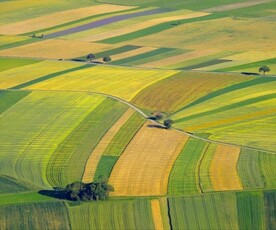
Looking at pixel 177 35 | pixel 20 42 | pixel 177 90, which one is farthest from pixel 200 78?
pixel 20 42

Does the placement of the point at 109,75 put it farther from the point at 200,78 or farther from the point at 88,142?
the point at 88,142

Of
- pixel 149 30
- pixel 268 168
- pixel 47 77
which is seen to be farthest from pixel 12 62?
pixel 268 168

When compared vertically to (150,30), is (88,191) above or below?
below

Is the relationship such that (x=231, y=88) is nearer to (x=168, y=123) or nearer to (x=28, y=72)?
(x=168, y=123)

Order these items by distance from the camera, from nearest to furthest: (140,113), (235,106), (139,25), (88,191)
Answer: (88,191)
(140,113)
(235,106)
(139,25)

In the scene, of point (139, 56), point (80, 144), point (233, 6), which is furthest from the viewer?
point (233, 6)

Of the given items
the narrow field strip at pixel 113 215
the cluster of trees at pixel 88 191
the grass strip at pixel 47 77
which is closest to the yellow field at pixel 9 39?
the grass strip at pixel 47 77

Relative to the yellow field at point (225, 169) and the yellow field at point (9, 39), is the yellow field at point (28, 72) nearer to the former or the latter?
the yellow field at point (9, 39)

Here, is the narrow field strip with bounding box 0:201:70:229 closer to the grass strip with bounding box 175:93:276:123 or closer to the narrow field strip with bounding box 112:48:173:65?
the grass strip with bounding box 175:93:276:123

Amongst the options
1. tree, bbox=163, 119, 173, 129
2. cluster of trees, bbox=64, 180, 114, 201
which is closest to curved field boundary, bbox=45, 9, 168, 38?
tree, bbox=163, 119, 173, 129

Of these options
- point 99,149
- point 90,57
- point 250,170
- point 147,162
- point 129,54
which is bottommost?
point 250,170
